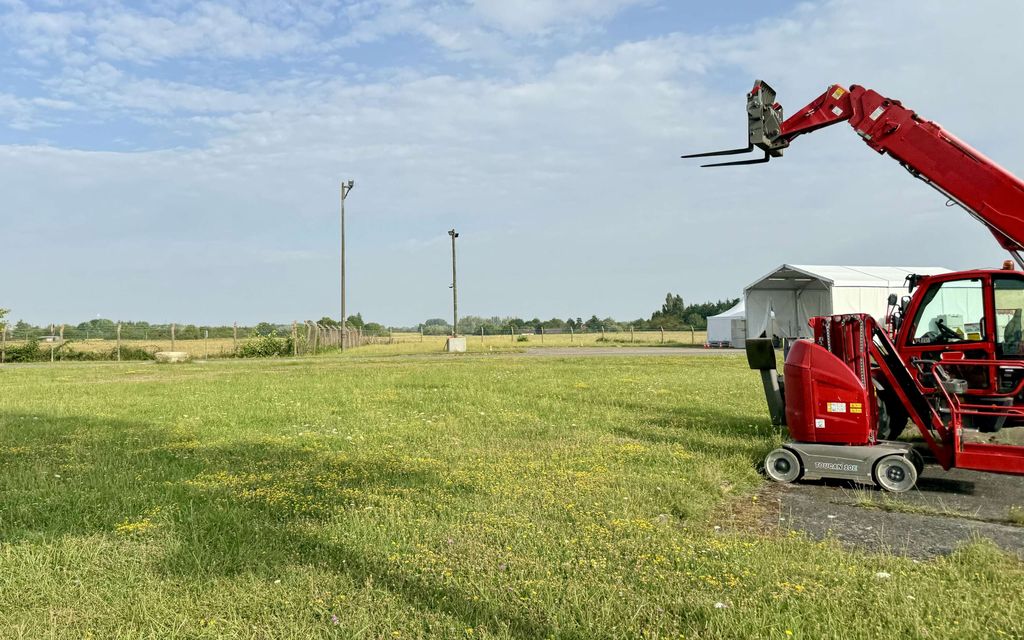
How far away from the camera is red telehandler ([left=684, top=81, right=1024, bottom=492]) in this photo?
7.00 m

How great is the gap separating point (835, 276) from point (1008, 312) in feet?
94.9

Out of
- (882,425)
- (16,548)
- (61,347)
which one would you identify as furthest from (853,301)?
(61,347)

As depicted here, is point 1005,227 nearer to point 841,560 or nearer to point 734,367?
point 841,560

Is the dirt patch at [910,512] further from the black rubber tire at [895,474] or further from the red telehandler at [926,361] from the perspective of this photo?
the red telehandler at [926,361]

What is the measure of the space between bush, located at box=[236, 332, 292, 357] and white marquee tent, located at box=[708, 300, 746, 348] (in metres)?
24.4

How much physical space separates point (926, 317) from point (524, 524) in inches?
217

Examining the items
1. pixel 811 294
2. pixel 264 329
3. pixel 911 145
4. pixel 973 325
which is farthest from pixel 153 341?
pixel 973 325

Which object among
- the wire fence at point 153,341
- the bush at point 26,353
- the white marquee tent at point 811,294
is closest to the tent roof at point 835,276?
the white marquee tent at point 811,294

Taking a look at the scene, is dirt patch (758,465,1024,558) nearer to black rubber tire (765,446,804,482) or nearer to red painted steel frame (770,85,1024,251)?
black rubber tire (765,446,804,482)

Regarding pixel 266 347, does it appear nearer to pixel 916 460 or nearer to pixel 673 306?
pixel 916 460

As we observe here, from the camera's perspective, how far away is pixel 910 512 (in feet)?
19.8

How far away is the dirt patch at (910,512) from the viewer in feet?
17.0

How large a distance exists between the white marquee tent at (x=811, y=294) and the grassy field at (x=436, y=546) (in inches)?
1074

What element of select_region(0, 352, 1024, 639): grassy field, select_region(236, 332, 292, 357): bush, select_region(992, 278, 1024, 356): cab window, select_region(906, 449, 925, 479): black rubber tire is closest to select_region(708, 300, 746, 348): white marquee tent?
select_region(236, 332, 292, 357): bush
